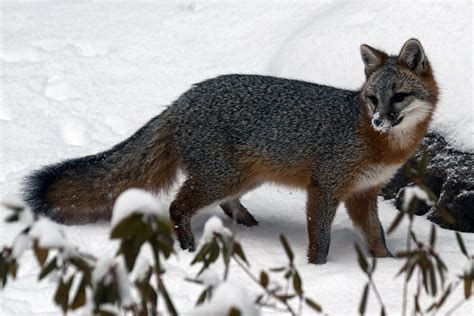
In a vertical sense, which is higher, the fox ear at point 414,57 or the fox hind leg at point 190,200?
the fox ear at point 414,57

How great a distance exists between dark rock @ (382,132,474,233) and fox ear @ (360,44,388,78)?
3.55 feet

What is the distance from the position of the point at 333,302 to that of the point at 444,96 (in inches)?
128

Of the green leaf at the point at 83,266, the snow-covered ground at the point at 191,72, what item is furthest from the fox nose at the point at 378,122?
the green leaf at the point at 83,266

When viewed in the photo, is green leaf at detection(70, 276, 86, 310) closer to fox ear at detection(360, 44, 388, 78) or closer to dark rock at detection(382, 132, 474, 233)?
fox ear at detection(360, 44, 388, 78)

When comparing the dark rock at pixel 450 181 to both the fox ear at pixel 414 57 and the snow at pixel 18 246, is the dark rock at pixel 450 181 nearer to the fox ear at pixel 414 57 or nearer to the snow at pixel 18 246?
the fox ear at pixel 414 57

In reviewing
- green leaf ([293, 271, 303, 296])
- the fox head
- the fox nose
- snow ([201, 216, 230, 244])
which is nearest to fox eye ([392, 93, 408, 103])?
the fox head

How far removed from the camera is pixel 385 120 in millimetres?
5797

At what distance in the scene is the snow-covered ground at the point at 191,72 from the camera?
18.5 feet

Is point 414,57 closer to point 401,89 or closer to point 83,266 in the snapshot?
point 401,89

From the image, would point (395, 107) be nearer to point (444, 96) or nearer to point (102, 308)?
point (444, 96)

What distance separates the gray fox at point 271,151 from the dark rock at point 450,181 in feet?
2.52

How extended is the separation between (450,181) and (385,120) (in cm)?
144

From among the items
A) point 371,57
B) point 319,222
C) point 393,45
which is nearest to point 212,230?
point 319,222

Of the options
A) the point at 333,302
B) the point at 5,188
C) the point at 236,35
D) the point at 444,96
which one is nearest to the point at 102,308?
the point at 333,302
